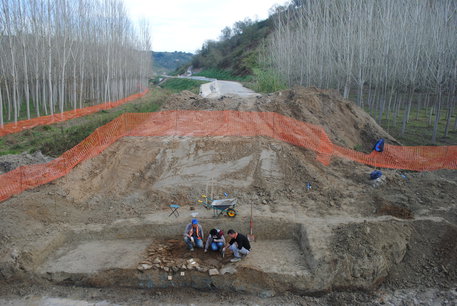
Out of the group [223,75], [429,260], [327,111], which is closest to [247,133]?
[327,111]

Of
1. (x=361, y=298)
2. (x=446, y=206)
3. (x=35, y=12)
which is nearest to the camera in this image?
(x=361, y=298)

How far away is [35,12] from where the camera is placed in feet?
72.3

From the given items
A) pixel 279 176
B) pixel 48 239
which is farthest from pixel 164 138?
pixel 48 239

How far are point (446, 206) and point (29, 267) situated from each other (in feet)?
38.7

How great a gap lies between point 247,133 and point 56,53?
19233 millimetres

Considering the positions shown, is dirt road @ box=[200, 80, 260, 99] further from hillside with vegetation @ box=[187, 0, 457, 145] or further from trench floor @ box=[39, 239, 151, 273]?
trench floor @ box=[39, 239, 151, 273]

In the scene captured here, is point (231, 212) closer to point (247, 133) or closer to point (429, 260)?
point (429, 260)

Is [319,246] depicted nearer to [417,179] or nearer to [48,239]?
[417,179]

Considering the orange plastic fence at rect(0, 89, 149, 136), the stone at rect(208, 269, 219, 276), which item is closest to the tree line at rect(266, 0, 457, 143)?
the stone at rect(208, 269, 219, 276)

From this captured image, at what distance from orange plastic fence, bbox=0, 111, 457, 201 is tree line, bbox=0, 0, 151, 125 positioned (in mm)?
9388

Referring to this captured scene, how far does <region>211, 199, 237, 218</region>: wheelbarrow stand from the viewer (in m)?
9.54

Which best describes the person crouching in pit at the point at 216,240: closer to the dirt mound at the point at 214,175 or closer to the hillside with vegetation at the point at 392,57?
the dirt mound at the point at 214,175

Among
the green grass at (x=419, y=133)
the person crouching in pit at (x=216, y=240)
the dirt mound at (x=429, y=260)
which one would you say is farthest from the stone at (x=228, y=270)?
the green grass at (x=419, y=133)

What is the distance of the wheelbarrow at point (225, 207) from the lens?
9539 mm
